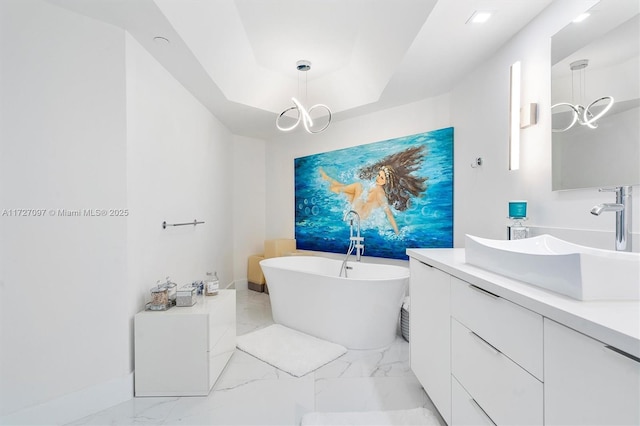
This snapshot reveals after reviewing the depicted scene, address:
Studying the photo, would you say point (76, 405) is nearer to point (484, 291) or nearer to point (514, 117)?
point (484, 291)

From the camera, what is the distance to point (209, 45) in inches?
88.1

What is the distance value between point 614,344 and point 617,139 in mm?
1116

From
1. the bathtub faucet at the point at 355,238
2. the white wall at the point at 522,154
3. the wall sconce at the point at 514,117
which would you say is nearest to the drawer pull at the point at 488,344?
the white wall at the point at 522,154

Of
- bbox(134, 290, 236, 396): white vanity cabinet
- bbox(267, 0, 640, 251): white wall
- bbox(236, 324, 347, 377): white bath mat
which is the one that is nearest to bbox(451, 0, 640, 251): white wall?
bbox(267, 0, 640, 251): white wall

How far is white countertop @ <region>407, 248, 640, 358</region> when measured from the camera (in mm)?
608

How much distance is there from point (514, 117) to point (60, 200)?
2792 millimetres

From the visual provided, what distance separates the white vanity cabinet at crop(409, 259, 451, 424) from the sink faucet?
653 mm

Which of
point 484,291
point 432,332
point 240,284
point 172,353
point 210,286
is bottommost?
point 240,284

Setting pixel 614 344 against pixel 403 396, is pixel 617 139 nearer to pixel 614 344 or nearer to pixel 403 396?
pixel 614 344

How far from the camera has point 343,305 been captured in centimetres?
246

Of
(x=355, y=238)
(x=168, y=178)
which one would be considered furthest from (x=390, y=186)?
(x=168, y=178)

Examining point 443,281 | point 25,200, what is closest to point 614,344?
point 443,281

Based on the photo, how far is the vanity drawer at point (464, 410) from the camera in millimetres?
1121

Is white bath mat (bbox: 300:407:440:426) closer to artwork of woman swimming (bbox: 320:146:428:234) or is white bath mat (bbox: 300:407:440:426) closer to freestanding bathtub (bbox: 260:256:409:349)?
freestanding bathtub (bbox: 260:256:409:349)
